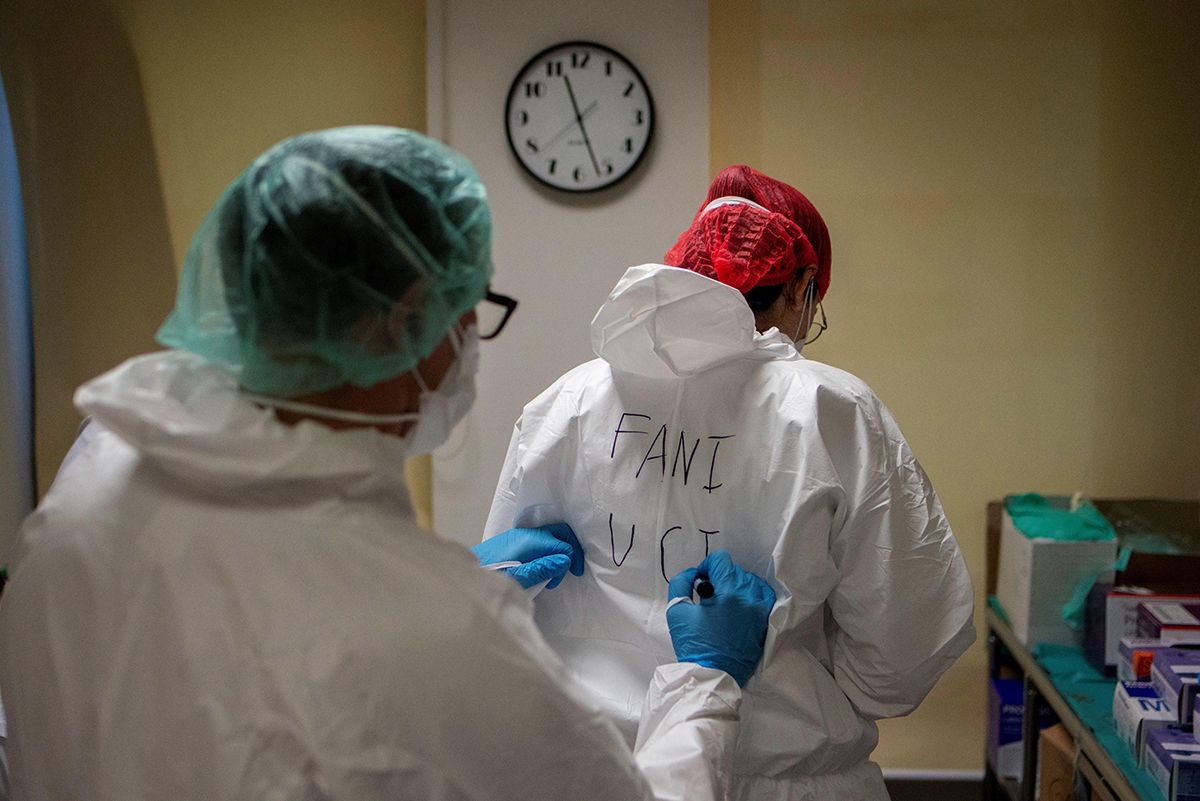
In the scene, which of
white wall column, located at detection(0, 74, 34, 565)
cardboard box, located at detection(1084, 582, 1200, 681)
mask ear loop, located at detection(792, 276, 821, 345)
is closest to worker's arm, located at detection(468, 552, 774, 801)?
mask ear loop, located at detection(792, 276, 821, 345)

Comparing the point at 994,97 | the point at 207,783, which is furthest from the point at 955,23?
the point at 207,783

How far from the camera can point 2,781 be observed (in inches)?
44.7

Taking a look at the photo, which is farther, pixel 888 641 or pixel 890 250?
pixel 890 250

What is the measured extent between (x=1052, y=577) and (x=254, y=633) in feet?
6.40

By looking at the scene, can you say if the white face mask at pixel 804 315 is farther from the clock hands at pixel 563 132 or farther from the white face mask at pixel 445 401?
the clock hands at pixel 563 132

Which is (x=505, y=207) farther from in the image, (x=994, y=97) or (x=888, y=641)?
(x=888, y=641)

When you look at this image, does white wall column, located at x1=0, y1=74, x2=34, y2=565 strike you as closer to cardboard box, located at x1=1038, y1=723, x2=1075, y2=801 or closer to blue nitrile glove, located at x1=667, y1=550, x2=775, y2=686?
blue nitrile glove, located at x1=667, y1=550, x2=775, y2=686

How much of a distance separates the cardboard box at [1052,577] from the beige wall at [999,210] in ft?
1.45

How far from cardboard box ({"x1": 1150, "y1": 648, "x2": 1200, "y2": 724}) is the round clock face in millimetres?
1643

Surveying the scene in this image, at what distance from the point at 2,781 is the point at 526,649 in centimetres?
73

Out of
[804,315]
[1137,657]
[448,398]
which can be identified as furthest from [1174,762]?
[448,398]

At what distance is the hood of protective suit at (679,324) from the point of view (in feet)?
4.10

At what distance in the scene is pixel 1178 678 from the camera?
163 centimetres

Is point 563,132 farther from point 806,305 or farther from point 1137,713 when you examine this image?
point 1137,713
